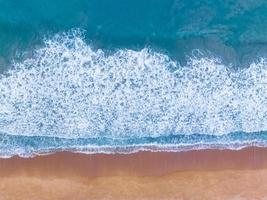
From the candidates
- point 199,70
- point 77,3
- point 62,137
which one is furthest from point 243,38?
point 62,137

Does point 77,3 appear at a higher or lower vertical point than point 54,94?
higher

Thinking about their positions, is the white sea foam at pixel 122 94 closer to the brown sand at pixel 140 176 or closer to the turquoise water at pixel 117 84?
the turquoise water at pixel 117 84

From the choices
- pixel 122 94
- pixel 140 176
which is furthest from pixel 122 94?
pixel 140 176

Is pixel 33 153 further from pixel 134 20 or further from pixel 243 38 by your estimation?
pixel 243 38

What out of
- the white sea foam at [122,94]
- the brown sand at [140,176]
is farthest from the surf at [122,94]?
the brown sand at [140,176]

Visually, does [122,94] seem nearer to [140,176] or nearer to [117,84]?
[117,84]

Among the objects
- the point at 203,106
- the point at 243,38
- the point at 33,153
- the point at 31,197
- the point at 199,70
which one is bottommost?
the point at 31,197

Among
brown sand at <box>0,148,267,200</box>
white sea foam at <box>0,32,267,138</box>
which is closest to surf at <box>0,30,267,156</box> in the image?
white sea foam at <box>0,32,267,138</box>
